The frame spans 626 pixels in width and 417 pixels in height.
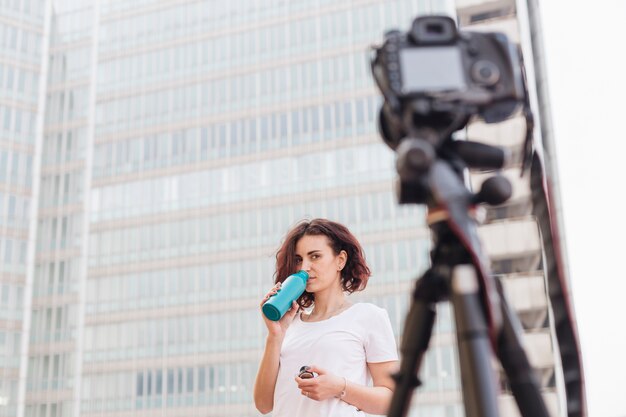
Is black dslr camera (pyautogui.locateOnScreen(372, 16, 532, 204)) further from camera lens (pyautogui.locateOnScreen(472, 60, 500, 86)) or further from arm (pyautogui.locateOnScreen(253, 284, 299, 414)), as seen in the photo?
arm (pyautogui.locateOnScreen(253, 284, 299, 414))

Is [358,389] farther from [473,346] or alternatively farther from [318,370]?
[473,346]

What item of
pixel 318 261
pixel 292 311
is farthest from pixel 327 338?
pixel 318 261

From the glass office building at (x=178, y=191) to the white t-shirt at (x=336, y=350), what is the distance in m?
26.0

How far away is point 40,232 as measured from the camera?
3712 centimetres

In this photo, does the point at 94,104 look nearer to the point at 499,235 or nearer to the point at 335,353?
the point at 499,235

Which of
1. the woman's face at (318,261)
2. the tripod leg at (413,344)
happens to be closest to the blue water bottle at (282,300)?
the woman's face at (318,261)

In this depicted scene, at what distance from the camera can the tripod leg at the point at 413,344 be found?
5.17 ft

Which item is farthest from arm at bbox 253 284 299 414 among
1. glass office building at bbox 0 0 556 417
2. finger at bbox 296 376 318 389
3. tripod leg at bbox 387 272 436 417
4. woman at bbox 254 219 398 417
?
glass office building at bbox 0 0 556 417

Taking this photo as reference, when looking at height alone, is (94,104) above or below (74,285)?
above

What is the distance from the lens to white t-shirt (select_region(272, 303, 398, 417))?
2.67 m

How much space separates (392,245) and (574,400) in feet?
93.6

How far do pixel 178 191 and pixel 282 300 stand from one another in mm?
32215

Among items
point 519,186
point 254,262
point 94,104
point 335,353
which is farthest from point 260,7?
point 335,353

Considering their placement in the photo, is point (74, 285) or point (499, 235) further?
point (74, 285)
